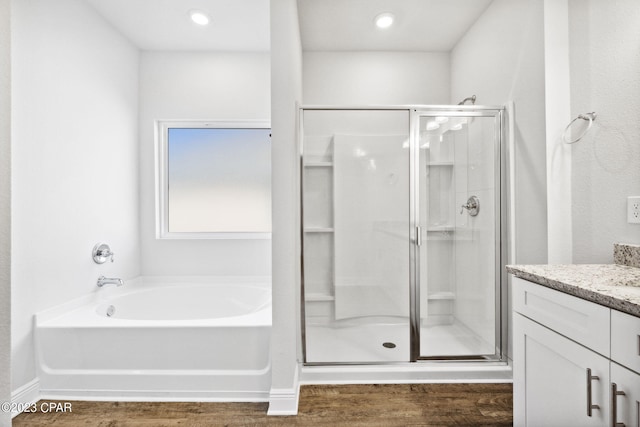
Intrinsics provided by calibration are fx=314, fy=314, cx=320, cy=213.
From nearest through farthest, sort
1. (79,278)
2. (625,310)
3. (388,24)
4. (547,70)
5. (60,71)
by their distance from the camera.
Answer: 1. (625,310)
2. (547,70)
3. (60,71)
4. (79,278)
5. (388,24)

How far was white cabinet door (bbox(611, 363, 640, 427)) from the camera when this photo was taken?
0.87 metres

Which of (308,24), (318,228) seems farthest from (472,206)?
(308,24)

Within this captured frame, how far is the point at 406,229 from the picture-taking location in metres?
2.13

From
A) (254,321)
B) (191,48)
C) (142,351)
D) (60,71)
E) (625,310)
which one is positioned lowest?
(142,351)

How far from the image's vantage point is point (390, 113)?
6.98 feet

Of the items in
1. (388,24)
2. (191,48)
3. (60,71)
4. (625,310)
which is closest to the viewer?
(625,310)

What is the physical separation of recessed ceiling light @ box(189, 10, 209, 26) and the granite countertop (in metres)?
2.60

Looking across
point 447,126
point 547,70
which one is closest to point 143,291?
point 447,126

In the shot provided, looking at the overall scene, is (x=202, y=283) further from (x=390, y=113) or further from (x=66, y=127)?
(x=390, y=113)

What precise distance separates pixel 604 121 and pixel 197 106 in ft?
9.29

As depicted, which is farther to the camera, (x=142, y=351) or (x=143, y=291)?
(x=143, y=291)

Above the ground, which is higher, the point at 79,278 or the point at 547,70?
the point at 547,70

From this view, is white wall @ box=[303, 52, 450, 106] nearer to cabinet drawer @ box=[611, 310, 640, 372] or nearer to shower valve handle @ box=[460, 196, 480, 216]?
shower valve handle @ box=[460, 196, 480, 216]

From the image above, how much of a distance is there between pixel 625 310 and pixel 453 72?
2.55 m
